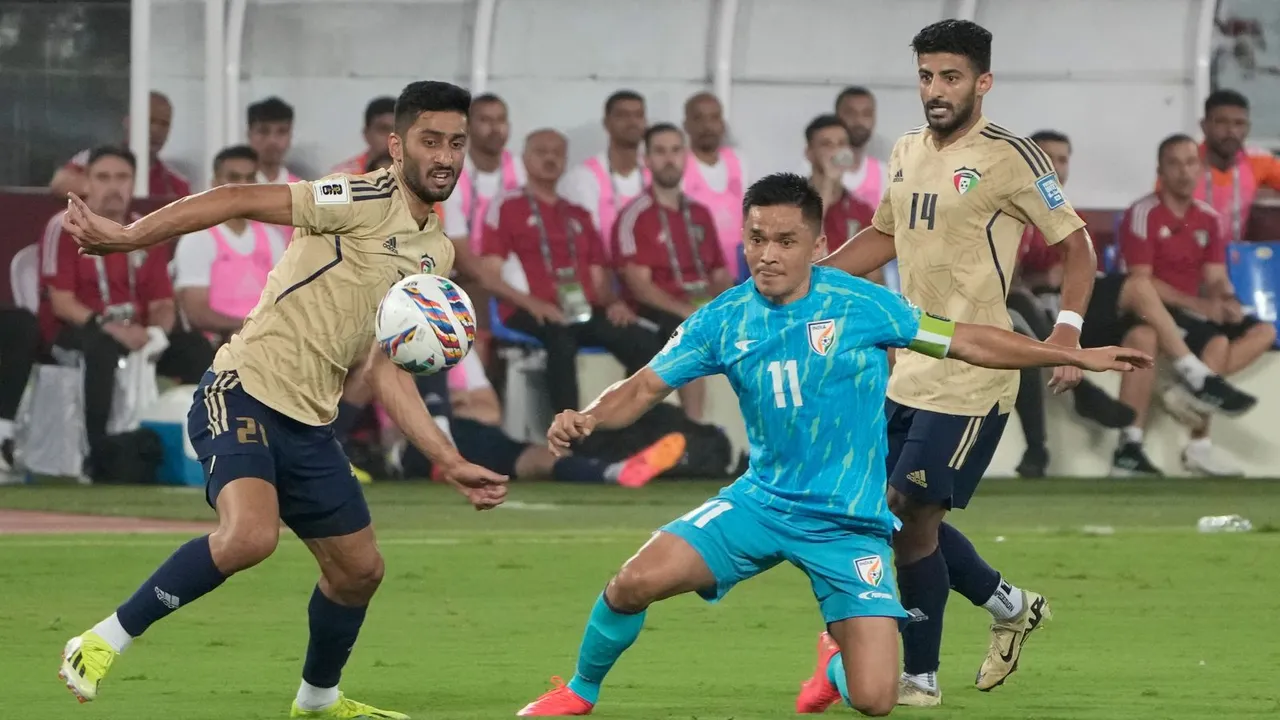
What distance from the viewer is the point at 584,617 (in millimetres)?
9398

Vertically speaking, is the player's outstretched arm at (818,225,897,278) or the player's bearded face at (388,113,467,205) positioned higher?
the player's bearded face at (388,113,467,205)

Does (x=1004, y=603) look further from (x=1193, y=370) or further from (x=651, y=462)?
(x=1193, y=370)

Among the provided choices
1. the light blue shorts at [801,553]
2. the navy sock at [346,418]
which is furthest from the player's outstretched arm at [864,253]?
the navy sock at [346,418]

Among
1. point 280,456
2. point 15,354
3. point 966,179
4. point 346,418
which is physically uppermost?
A: point 966,179

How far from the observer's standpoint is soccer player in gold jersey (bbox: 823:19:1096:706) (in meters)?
7.34

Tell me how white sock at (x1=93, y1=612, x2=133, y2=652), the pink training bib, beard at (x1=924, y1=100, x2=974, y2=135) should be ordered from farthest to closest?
the pink training bib, beard at (x1=924, y1=100, x2=974, y2=135), white sock at (x1=93, y1=612, x2=133, y2=652)

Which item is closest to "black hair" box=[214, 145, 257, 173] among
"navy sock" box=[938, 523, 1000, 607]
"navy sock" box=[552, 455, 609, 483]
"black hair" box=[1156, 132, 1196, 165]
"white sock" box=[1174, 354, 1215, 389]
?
"navy sock" box=[552, 455, 609, 483]

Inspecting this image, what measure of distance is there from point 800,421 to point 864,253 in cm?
120

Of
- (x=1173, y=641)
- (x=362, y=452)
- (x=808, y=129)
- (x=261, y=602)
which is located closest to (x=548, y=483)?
(x=362, y=452)

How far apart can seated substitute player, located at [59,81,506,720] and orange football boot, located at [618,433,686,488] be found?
8.00 meters

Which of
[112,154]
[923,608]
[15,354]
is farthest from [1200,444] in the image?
[923,608]

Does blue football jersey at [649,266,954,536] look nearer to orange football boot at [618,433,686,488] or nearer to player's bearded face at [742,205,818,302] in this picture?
player's bearded face at [742,205,818,302]

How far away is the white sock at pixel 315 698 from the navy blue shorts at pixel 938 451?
6.30ft

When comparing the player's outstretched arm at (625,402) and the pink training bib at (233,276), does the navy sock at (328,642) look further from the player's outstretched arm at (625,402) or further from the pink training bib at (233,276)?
the pink training bib at (233,276)
